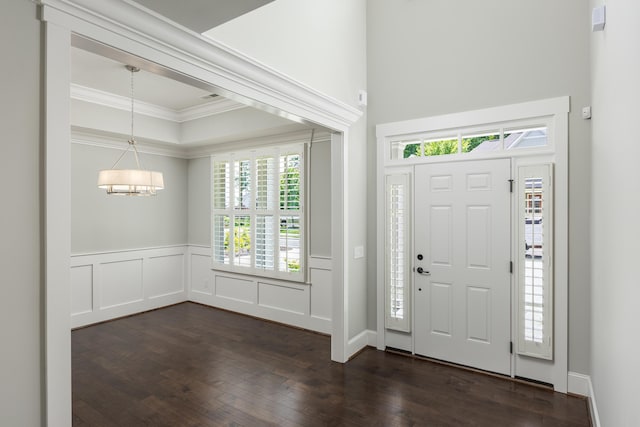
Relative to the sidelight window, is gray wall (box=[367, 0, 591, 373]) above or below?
above

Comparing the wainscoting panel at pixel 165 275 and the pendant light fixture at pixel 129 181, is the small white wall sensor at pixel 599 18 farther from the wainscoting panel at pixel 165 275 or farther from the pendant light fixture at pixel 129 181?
the wainscoting panel at pixel 165 275

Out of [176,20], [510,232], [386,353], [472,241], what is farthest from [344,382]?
[176,20]

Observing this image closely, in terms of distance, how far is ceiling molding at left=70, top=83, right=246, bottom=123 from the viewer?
4515 millimetres

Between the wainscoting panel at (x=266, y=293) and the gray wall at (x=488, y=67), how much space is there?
2.56 ft

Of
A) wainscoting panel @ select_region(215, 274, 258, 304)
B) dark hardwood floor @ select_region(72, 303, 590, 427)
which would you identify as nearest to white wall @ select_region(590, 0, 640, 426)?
dark hardwood floor @ select_region(72, 303, 590, 427)

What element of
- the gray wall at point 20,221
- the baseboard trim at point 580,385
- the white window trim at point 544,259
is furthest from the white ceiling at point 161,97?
the baseboard trim at point 580,385

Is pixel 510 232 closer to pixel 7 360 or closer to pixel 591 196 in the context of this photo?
pixel 591 196

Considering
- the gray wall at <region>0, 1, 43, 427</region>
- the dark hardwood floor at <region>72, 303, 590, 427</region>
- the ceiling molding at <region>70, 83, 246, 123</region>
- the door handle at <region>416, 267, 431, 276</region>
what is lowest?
the dark hardwood floor at <region>72, 303, 590, 427</region>

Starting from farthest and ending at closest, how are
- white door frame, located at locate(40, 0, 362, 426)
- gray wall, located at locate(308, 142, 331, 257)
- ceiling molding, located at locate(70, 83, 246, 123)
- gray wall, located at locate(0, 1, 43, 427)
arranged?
1. gray wall, located at locate(308, 142, 331, 257)
2. ceiling molding, located at locate(70, 83, 246, 123)
3. white door frame, located at locate(40, 0, 362, 426)
4. gray wall, located at locate(0, 1, 43, 427)

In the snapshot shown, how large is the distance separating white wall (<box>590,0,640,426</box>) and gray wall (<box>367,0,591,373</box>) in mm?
672

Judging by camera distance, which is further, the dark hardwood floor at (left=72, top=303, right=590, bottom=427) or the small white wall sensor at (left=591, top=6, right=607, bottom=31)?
the dark hardwood floor at (left=72, top=303, right=590, bottom=427)

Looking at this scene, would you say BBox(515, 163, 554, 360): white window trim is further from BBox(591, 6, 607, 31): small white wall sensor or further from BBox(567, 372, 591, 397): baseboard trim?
BBox(591, 6, 607, 31): small white wall sensor

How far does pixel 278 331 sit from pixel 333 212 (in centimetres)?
196

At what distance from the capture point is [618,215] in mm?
1665
